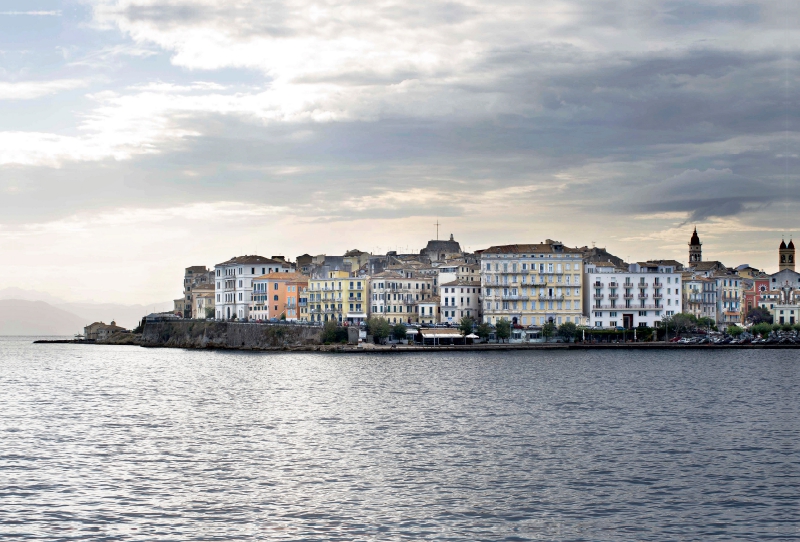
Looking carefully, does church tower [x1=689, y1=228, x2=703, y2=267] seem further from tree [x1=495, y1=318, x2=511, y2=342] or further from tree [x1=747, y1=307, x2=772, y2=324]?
tree [x1=495, y1=318, x2=511, y2=342]

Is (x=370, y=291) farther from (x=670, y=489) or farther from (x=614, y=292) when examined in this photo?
(x=670, y=489)

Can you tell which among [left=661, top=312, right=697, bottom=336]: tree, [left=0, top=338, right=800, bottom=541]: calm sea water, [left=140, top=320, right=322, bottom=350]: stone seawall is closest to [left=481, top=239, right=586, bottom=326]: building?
[left=661, top=312, right=697, bottom=336]: tree

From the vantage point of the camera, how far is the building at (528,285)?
136875 mm

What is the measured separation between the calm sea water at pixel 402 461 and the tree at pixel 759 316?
91.6m

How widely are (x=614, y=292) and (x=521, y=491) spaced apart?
362 feet

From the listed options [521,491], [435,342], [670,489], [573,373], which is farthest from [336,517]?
[435,342]

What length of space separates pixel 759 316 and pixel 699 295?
49.8 ft

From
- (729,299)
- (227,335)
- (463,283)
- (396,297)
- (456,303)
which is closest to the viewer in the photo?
(456,303)

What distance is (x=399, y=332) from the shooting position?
13100 centimetres

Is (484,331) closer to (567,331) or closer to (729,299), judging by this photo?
(567,331)

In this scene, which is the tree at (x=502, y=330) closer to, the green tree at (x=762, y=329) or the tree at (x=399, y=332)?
the tree at (x=399, y=332)

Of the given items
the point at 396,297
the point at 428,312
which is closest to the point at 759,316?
the point at 428,312

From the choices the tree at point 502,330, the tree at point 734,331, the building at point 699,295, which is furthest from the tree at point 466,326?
the tree at point 734,331

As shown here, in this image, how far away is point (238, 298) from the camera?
16212 cm
